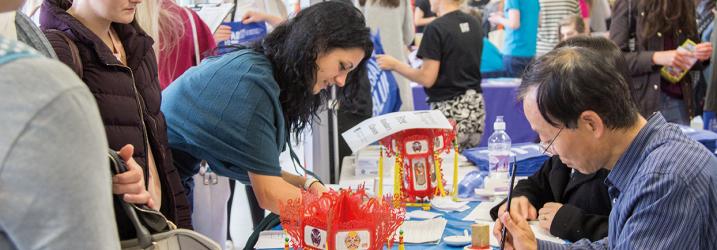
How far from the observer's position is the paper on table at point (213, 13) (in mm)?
3674

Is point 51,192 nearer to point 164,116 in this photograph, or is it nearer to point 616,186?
point 616,186

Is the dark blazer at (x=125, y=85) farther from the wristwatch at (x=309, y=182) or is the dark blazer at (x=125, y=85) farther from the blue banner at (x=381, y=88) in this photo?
the blue banner at (x=381, y=88)

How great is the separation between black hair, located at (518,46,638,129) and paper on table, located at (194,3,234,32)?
2288mm

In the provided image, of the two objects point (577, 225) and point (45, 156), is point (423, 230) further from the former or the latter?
point (45, 156)

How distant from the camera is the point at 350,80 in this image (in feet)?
8.61

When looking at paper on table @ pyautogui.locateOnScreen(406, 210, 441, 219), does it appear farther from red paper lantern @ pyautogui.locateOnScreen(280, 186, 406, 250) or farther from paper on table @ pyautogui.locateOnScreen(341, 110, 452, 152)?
red paper lantern @ pyautogui.locateOnScreen(280, 186, 406, 250)

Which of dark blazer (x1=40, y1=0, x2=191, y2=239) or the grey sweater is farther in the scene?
dark blazer (x1=40, y1=0, x2=191, y2=239)

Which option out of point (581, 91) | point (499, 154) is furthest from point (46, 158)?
point (499, 154)

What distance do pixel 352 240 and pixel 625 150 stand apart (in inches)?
23.3

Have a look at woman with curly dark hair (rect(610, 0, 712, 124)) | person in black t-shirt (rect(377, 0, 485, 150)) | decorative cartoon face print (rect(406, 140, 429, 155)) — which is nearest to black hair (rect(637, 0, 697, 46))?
woman with curly dark hair (rect(610, 0, 712, 124))

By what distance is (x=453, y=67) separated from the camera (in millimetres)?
4316

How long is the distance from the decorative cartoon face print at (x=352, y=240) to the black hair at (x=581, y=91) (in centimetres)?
47

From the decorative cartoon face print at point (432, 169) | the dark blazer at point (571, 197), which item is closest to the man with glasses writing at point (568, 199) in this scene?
the dark blazer at point (571, 197)

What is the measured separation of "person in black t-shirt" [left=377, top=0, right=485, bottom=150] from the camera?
4.23m
